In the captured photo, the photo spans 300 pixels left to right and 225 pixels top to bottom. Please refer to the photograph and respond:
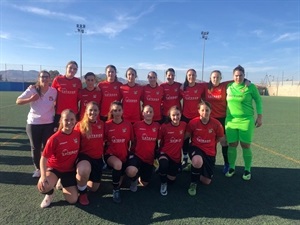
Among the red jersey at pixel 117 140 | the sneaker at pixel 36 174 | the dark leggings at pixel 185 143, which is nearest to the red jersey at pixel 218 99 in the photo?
the dark leggings at pixel 185 143

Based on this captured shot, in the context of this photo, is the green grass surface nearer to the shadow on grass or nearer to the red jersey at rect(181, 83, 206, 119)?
the shadow on grass

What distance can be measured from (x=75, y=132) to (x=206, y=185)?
227cm

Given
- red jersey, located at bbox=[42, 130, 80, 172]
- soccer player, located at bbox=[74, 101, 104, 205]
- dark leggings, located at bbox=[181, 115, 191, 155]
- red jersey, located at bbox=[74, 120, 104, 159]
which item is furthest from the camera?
dark leggings, located at bbox=[181, 115, 191, 155]

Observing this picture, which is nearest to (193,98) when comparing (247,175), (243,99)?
(243,99)

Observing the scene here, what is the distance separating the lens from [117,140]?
4113 mm

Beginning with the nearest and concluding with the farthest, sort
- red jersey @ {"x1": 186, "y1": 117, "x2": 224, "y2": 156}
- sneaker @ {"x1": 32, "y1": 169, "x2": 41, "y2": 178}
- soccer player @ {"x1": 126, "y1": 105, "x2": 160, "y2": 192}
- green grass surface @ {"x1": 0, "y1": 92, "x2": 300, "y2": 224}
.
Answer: green grass surface @ {"x1": 0, "y1": 92, "x2": 300, "y2": 224} → soccer player @ {"x1": 126, "y1": 105, "x2": 160, "y2": 192} → red jersey @ {"x1": 186, "y1": 117, "x2": 224, "y2": 156} → sneaker @ {"x1": 32, "y1": 169, "x2": 41, "y2": 178}

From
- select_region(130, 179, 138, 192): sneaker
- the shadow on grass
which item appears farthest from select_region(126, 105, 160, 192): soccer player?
the shadow on grass

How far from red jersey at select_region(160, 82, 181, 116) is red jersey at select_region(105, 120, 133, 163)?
1.28 m

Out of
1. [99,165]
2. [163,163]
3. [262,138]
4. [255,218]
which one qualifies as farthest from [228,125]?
[262,138]

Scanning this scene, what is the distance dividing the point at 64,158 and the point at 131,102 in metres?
1.69

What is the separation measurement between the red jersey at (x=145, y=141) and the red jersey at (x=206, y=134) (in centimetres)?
67

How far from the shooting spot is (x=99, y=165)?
3975 millimetres

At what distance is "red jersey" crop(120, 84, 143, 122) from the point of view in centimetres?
488

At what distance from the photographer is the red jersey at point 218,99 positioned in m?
4.95
